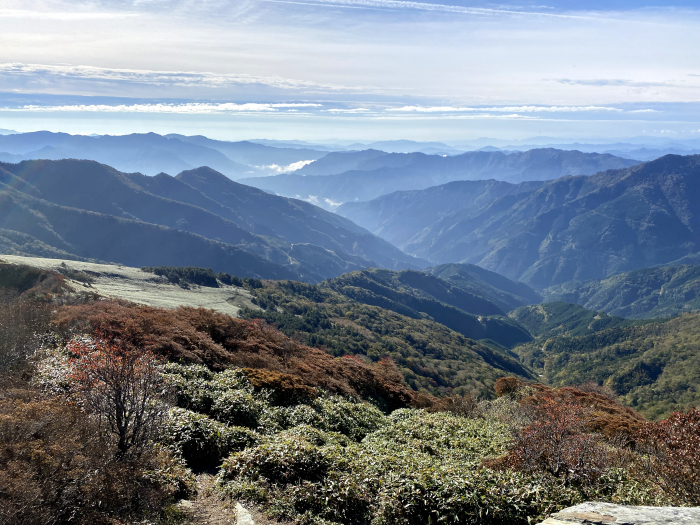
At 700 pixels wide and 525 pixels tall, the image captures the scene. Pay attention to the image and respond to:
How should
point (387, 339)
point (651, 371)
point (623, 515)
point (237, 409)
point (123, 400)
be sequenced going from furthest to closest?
point (651, 371)
point (387, 339)
point (237, 409)
point (123, 400)
point (623, 515)

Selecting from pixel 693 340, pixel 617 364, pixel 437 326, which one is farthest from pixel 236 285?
pixel 693 340

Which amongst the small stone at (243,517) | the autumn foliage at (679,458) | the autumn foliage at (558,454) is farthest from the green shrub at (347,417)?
the autumn foliage at (679,458)

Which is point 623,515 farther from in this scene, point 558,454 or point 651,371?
point 651,371

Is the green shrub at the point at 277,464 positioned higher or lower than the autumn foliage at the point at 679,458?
lower

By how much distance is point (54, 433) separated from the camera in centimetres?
1055

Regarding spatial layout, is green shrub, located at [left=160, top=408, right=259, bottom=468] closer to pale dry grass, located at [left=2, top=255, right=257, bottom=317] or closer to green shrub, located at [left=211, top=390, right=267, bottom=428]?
green shrub, located at [left=211, top=390, right=267, bottom=428]

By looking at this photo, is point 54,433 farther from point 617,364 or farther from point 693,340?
point 693,340

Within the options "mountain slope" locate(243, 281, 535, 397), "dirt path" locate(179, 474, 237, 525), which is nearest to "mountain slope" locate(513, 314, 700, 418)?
"mountain slope" locate(243, 281, 535, 397)

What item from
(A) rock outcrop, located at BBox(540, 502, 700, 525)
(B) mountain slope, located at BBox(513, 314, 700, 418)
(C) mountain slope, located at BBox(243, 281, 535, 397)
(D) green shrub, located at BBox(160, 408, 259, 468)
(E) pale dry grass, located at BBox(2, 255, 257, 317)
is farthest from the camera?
(B) mountain slope, located at BBox(513, 314, 700, 418)

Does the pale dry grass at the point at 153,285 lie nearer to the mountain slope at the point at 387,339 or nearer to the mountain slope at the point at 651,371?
the mountain slope at the point at 387,339

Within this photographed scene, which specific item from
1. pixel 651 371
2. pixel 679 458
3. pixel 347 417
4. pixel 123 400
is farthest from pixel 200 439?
pixel 651 371

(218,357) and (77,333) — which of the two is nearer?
(77,333)

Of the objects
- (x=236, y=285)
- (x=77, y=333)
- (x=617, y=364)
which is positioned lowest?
(x=617, y=364)

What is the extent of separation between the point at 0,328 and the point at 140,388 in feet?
36.5
